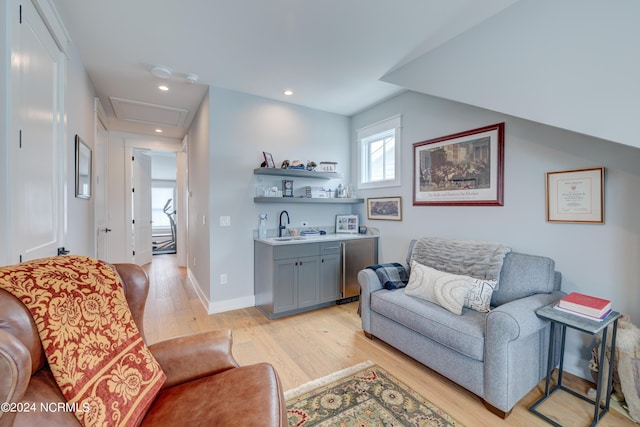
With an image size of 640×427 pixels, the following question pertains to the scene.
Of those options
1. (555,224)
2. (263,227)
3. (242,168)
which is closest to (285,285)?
(263,227)

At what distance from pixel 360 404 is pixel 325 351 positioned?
2.15 feet

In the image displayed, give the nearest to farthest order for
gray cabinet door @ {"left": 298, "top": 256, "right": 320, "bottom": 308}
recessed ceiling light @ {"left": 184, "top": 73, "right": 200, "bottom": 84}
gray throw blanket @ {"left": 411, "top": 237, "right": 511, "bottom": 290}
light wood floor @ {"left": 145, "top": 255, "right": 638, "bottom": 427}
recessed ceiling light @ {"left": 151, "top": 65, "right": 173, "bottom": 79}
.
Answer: light wood floor @ {"left": 145, "top": 255, "right": 638, "bottom": 427}, gray throw blanket @ {"left": 411, "top": 237, "right": 511, "bottom": 290}, recessed ceiling light @ {"left": 151, "top": 65, "right": 173, "bottom": 79}, recessed ceiling light @ {"left": 184, "top": 73, "right": 200, "bottom": 84}, gray cabinet door @ {"left": 298, "top": 256, "right": 320, "bottom": 308}

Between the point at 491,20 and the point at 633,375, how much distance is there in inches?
93.2

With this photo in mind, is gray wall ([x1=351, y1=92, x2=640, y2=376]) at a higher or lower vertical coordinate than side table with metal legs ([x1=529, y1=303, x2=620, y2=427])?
higher

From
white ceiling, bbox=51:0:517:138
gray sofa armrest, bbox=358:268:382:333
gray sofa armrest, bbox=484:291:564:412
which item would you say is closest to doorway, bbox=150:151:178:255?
white ceiling, bbox=51:0:517:138

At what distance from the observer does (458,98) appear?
2170 millimetres

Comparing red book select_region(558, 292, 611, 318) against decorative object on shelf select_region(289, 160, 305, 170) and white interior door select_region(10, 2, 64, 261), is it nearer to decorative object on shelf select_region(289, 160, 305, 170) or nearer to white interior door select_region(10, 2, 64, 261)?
decorative object on shelf select_region(289, 160, 305, 170)

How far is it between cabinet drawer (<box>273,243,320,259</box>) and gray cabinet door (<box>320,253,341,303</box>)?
156 mm

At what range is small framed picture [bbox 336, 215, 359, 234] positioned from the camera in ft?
12.8

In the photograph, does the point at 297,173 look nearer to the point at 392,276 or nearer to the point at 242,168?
the point at 242,168

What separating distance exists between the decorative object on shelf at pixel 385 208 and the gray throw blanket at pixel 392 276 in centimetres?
88

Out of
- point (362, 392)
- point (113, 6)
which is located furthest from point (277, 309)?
point (113, 6)

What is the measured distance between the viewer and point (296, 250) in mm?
3010

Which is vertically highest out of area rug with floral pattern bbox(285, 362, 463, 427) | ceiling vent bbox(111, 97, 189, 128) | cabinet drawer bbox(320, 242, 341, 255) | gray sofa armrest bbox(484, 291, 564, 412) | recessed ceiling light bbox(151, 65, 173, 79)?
ceiling vent bbox(111, 97, 189, 128)
